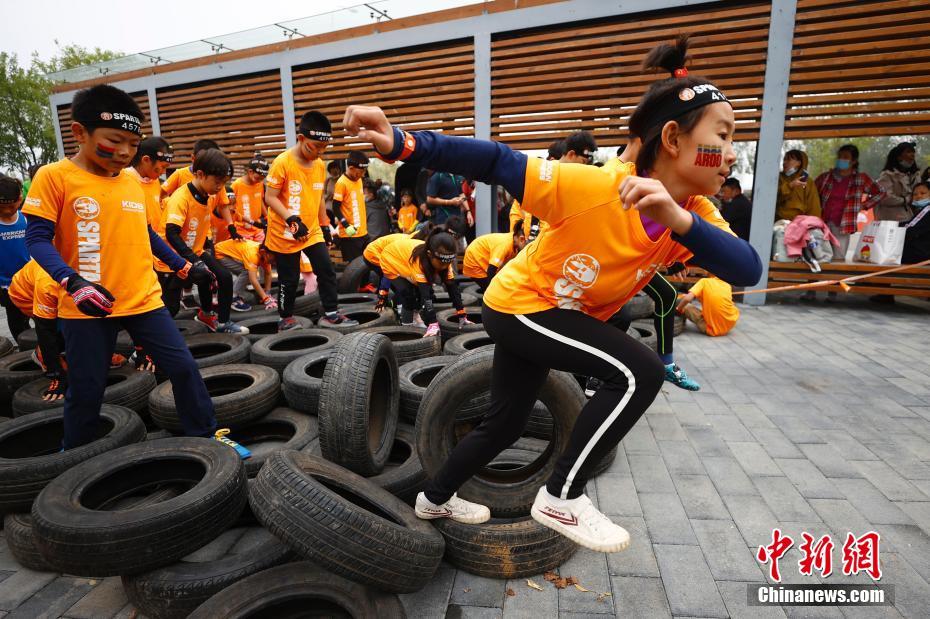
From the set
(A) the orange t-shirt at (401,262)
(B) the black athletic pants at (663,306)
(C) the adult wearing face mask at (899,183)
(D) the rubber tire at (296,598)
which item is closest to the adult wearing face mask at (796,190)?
(C) the adult wearing face mask at (899,183)

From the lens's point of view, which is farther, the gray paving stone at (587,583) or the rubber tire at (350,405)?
the rubber tire at (350,405)

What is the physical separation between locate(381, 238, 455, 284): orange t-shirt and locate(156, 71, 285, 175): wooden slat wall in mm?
7355

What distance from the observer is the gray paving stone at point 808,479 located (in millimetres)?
2836

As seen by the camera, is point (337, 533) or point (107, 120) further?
point (107, 120)

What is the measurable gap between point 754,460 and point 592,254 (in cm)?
244

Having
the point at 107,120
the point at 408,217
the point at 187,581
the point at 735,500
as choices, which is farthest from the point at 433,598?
the point at 408,217

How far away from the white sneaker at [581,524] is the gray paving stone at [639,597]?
0.99 feet

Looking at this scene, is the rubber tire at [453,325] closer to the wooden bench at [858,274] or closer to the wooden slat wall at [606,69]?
the wooden bench at [858,274]

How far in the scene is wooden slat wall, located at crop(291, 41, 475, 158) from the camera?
9.71 m

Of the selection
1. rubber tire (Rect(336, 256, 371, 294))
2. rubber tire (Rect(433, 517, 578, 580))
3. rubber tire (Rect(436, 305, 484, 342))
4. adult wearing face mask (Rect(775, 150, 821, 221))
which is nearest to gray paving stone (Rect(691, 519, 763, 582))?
rubber tire (Rect(433, 517, 578, 580))

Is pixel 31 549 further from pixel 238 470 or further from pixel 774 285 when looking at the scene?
pixel 774 285

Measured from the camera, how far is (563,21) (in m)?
8.73

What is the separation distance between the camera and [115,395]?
141 inches

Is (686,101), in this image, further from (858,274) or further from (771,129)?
(858,274)
